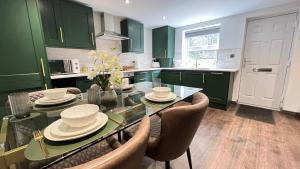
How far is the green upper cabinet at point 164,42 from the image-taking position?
4.03m

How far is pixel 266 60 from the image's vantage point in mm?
2904

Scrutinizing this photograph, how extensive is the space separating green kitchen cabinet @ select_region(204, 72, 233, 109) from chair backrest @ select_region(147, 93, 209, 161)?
7.74 ft

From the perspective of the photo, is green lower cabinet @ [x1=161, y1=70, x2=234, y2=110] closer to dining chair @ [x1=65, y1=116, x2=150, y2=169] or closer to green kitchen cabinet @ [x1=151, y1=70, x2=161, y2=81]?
green kitchen cabinet @ [x1=151, y1=70, x2=161, y2=81]

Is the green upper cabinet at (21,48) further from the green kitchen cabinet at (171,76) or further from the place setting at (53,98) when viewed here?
the green kitchen cabinet at (171,76)

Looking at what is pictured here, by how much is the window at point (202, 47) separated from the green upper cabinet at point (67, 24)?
2876 millimetres

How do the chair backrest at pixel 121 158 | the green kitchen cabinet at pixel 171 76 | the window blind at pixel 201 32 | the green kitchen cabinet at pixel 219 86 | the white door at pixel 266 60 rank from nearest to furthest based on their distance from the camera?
the chair backrest at pixel 121 158, the white door at pixel 266 60, the green kitchen cabinet at pixel 219 86, the window blind at pixel 201 32, the green kitchen cabinet at pixel 171 76

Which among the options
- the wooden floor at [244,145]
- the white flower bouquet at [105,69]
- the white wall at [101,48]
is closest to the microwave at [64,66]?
the white wall at [101,48]

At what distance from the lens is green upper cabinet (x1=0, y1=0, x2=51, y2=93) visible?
1606 millimetres

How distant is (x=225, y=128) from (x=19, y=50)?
3300 millimetres

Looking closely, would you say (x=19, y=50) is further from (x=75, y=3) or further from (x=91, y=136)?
(x=91, y=136)

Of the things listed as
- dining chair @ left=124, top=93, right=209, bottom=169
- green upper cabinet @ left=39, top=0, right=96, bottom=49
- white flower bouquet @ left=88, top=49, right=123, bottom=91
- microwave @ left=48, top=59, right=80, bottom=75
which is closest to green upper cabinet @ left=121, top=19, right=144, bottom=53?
green upper cabinet @ left=39, top=0, right=96, bottom=49

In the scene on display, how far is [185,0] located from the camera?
2.31 meters

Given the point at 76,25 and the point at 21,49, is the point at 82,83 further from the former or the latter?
the point at 76,25

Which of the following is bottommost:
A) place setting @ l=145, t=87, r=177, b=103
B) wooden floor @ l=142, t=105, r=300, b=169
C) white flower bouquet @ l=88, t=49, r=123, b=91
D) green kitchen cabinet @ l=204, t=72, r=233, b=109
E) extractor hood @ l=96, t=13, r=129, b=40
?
wooden floor @ l=142, t=105, r=300, b=169
